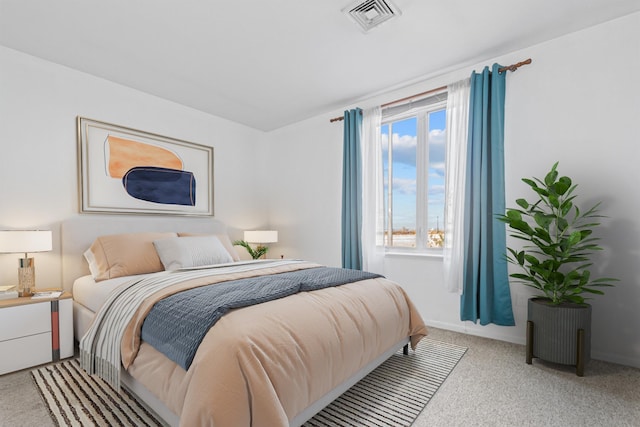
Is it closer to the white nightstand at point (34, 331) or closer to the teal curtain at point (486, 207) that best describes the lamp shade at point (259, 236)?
the white nightstand at point (34, 331)

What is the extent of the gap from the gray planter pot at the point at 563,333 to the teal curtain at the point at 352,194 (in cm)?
182

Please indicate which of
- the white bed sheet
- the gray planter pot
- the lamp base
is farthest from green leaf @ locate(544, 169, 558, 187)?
the lamp base

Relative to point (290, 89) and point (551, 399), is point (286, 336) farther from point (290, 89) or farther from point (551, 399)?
point (290, 89)

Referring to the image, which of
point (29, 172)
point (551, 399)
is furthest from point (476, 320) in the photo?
point (29, 172)

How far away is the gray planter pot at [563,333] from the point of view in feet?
7.18

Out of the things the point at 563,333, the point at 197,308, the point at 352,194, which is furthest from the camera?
the point at 352,194

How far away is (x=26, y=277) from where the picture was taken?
2480 millimetres

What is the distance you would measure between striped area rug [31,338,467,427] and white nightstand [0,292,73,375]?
4.2 inches

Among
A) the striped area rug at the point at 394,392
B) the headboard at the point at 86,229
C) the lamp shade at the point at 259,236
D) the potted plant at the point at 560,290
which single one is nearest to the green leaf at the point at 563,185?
the potted plant at the point at 560,290

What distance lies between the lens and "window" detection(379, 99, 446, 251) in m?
3.38

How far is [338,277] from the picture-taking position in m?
2.31

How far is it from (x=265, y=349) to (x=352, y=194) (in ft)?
8.65

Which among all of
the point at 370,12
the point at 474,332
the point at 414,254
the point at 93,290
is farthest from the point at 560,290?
the point at 93,290

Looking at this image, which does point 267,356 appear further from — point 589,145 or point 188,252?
point 589,145
